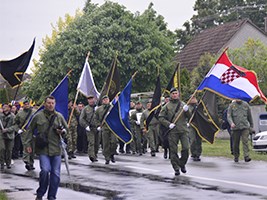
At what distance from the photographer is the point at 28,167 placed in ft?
61.5

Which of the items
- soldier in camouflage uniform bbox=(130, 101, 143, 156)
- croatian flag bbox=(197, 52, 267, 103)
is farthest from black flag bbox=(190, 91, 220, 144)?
soldier in camouflage uniform bbox=(130, 101, 143, 156)

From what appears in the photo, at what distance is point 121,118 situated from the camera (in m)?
19.8

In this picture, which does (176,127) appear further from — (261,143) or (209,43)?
(209,43)

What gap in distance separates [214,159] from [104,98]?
11.3 feet

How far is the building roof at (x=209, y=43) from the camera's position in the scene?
5719cm

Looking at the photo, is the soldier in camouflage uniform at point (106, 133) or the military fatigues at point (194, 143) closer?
the soldier in camouflage uniform at point (106, 133)

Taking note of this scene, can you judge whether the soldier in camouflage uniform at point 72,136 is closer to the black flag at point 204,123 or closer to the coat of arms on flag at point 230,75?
the black flag at point 204,123

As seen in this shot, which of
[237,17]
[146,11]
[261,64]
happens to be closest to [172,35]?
[146,11]

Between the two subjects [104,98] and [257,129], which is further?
[257,129]

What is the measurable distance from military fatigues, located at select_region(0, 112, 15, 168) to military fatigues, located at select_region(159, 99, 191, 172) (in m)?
4.98

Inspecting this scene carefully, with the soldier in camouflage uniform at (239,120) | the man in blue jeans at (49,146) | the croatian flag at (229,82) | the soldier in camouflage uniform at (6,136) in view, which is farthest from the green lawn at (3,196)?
the soldier in camouflage uniform at (239,120)

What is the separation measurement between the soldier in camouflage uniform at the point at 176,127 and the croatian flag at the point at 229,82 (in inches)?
45.4

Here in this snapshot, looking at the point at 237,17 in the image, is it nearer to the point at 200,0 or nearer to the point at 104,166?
the point at 200,0

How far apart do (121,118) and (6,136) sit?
305 centimetres
